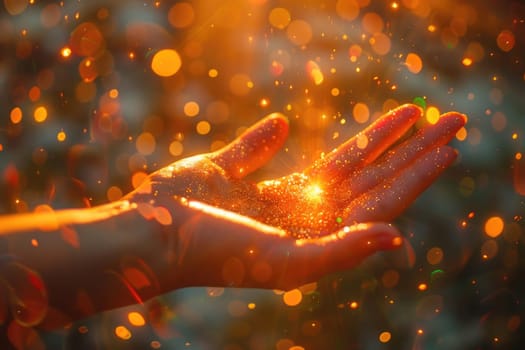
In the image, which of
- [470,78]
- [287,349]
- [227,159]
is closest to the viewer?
[227,159]

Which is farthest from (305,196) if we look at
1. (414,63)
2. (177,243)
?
(414,63)

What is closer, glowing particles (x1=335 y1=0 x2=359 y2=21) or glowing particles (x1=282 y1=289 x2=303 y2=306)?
glowing particles (x1=282 y1=289 x2=303 y2=306)

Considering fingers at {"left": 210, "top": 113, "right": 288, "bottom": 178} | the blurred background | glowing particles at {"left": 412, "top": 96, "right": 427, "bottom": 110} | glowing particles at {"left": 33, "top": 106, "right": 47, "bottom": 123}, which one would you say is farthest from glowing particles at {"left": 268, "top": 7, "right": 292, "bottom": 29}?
glowing particles at {"left": 33, "top": 106, "right": 47, "bottom": 123}

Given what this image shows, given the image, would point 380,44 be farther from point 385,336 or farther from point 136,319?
point 136,319

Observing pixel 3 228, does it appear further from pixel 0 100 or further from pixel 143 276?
pixel 0 100

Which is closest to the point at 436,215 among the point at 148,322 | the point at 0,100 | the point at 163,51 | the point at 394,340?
the point at 394,340

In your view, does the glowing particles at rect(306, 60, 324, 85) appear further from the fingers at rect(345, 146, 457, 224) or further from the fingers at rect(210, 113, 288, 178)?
the fingers at rect(345, 146, 457, 224)

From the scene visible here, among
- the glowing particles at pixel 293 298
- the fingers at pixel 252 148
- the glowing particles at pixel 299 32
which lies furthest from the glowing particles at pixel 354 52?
the glowing particles at pixel 293 298
